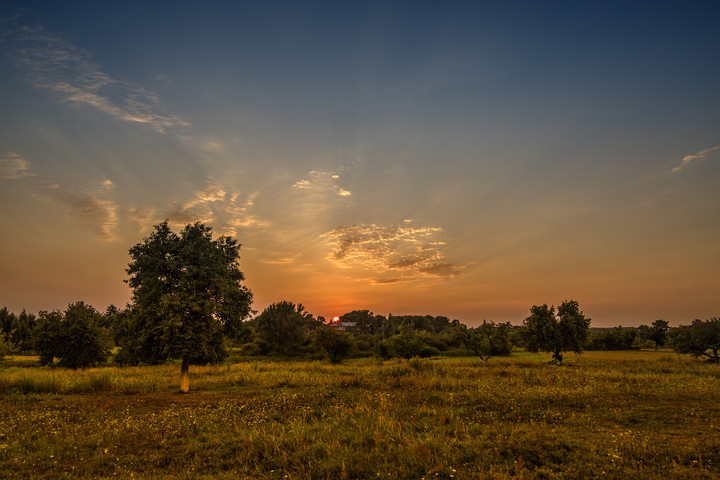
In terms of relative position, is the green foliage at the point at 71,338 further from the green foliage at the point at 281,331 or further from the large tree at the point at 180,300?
the green foliage at the point at 281,331

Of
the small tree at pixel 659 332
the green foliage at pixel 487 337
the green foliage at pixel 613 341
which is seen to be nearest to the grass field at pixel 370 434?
the green foliage at pixel 487 337

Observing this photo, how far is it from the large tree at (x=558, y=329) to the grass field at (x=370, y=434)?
2501 centimetres

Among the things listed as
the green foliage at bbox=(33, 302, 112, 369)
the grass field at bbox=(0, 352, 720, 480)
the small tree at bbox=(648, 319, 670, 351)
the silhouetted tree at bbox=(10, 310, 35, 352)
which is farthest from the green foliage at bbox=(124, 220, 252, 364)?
the small tree at bbox=(648, 319, 670, 351)

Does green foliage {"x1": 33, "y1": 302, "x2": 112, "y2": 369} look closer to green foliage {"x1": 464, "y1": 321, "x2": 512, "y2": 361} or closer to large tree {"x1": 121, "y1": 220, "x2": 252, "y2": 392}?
large tree {"x1": 121, "y1": 220, "x2": 252, "y2": 392}

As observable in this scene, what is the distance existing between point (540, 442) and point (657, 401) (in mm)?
11628

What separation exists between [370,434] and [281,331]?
57.8 meters

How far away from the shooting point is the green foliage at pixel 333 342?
58.0m

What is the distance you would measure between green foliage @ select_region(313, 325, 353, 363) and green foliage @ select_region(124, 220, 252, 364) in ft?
120

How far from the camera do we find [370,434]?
10773 millimetres

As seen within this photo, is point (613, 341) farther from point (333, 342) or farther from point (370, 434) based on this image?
point (370, 434)

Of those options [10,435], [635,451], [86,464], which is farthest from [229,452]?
[635,451]

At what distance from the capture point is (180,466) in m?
9.22

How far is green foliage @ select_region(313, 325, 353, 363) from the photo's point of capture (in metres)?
58.0

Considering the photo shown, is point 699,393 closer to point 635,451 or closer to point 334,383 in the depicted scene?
point 635,451
